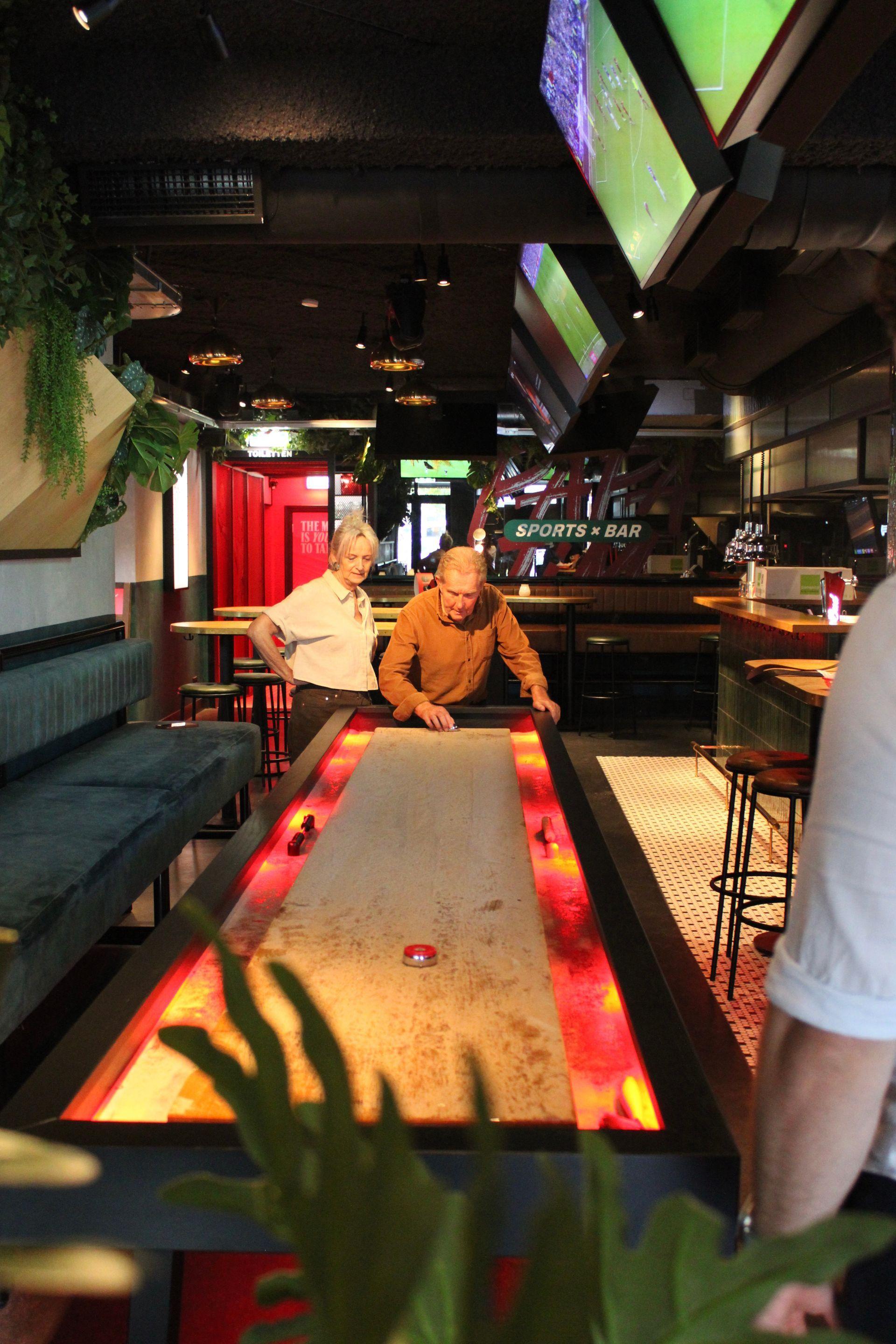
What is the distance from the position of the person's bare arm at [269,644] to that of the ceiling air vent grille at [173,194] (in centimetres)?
166

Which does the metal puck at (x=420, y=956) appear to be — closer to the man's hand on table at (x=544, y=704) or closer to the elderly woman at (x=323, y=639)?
the man's hand on table at (x=544, y=704)

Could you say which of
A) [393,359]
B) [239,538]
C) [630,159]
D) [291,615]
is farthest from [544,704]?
[239,538]

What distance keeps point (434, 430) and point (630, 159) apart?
7795mm

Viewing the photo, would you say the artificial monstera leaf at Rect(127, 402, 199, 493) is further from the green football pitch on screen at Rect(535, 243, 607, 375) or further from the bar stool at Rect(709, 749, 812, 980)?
the bar stool at Rect(709, 749, 812, 980)

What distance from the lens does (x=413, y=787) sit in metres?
2.90

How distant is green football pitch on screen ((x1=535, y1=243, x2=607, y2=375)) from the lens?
19.3ft

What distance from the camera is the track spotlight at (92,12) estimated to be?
10.2ft

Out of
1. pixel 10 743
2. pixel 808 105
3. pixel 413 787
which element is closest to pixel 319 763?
pixel 413 787

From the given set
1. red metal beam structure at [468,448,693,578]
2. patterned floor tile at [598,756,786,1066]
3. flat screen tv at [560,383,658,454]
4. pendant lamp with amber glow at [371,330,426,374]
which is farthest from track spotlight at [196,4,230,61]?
red metal beam structure at [468,448,693,578]

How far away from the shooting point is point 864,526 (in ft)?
26.0

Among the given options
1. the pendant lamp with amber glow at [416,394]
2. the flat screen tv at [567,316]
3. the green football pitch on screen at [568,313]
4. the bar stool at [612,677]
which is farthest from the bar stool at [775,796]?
the pendant lamp with amber glow at [416,394]

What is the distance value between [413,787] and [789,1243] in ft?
8.05

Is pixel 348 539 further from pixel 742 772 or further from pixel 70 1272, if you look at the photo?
pixel 70 1272

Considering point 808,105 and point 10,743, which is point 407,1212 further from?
point 10,743
